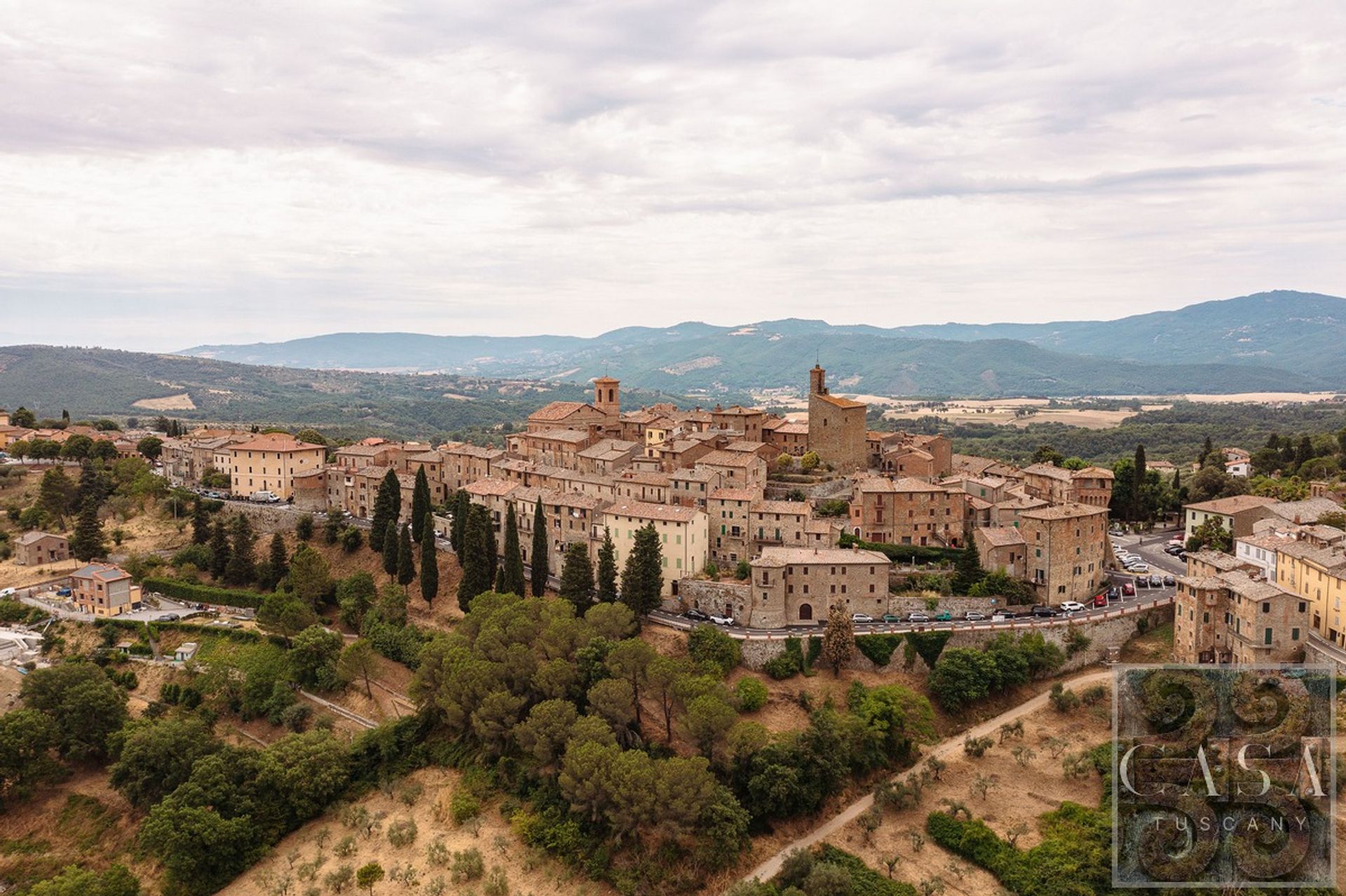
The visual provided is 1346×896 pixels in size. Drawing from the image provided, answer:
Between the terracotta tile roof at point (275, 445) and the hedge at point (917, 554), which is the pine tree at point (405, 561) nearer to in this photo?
the terracotta tile roof at point (275, 445)

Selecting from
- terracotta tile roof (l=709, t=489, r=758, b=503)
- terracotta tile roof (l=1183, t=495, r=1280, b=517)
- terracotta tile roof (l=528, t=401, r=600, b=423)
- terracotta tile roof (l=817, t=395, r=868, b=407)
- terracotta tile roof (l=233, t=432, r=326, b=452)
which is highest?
terracotta tile roof (l=817, t=395, r=868, b=407)

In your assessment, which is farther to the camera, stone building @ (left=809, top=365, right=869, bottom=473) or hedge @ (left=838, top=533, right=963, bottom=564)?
stone building @ (left=809, top=365, right=869, bottom=473)

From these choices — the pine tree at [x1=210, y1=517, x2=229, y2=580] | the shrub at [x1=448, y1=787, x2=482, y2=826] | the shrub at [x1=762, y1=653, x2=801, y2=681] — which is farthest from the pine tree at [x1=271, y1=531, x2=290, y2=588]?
the shrub at [x1=762, y1=653, x2=801, y2=681]

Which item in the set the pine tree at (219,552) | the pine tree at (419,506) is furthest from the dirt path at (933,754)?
the pine tree at (219,552)

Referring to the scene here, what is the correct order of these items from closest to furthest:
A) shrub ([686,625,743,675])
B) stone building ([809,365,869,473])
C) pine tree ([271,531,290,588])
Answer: shrub ([686,625,743,675]), pine tree ([271,531,290,588]), stone building ([809,365,869,473])

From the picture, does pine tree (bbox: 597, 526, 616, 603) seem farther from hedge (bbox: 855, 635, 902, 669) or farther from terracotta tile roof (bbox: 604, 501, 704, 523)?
hedge (bbox: 855, 635, 902, 669)

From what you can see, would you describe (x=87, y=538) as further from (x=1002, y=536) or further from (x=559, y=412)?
(x=1002, y=536)

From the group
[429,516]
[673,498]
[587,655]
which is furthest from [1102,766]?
[429,516]
